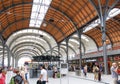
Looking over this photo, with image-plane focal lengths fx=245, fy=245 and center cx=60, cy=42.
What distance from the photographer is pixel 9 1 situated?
41.9 m

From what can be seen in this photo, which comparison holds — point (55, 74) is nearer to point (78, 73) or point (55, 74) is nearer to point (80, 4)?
point (78, 73)

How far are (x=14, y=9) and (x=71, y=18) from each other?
450 inches

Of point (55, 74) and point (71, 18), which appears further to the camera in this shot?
point (71, 18)

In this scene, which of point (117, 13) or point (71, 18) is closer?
point (117, 13)

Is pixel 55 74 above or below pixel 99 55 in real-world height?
below

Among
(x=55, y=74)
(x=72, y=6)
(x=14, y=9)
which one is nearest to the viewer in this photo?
(x=55, y=74)

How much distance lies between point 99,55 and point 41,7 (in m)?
14.9

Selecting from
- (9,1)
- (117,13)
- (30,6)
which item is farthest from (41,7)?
(117,13)

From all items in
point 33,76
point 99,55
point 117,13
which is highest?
point 117,13

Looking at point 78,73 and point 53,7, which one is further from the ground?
point 53,7

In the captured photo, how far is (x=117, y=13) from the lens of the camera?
44.5 meters

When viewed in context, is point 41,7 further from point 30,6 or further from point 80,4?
point 80,4

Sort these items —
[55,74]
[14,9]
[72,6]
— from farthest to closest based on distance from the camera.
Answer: [14,9] < [72,6] < [55,74]

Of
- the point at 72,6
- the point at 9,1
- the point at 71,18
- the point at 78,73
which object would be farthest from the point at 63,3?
the point at 78,73
